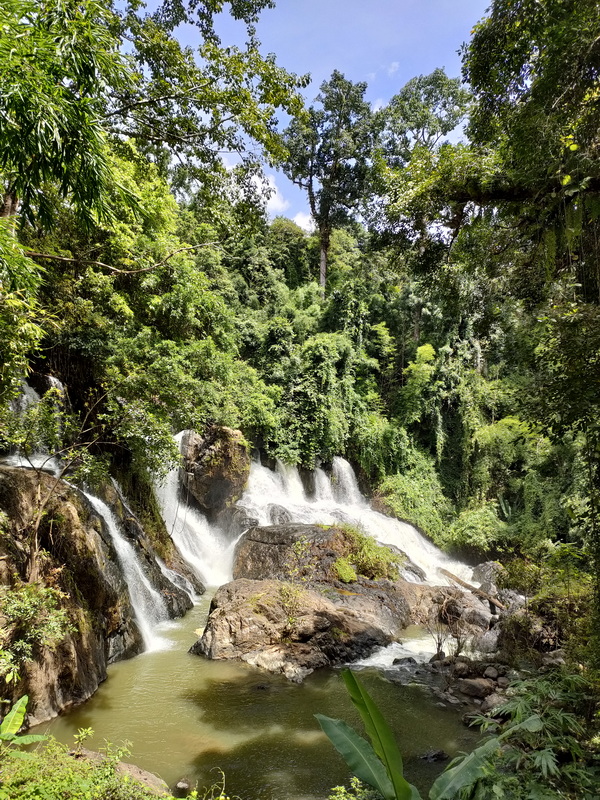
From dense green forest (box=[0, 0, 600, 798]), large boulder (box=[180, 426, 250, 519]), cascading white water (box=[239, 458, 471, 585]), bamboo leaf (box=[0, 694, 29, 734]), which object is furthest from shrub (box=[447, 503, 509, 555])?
bamboo leaf (box=[0, 694, 29, 734])

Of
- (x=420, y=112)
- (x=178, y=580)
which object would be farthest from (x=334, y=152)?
(x=178, y=580)

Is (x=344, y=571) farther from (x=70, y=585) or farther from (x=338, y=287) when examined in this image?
(x=338, y=287)

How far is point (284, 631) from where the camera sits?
8.19 meters

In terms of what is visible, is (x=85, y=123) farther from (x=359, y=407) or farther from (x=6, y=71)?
(x=359, y=407)

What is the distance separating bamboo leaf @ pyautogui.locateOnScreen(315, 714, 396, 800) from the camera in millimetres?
2160

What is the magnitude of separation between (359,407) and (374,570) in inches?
370

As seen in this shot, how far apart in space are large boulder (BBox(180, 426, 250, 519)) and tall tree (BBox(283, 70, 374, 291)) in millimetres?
12295

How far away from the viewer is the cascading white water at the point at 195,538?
41.5 feet

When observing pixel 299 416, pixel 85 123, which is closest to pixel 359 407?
pixel 299 416

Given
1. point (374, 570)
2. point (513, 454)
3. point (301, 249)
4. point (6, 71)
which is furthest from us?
point (301, 249)

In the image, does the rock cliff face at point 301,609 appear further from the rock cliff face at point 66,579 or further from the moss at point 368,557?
the rock cliff face at point 66,579

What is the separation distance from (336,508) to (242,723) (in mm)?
11122

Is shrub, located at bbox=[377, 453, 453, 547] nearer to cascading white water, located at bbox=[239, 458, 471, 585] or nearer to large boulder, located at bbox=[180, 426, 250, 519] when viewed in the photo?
cascading white water, located at bbox=[239, 458, 471, 585]

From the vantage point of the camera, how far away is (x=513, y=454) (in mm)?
17281
